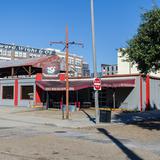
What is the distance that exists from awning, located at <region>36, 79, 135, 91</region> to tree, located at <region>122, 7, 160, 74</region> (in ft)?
53.1

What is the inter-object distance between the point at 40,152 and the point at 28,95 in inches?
1155

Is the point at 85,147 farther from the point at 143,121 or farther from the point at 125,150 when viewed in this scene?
the point at 143,121

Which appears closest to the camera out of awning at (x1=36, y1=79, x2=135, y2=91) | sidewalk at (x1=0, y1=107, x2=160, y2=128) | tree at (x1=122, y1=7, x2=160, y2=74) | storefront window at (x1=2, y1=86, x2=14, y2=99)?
tree at (x1=122, y1=7, x2=160, y2=74)

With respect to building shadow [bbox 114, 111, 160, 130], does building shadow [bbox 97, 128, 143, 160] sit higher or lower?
lower

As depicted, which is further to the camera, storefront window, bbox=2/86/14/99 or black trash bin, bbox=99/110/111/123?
storefront window, bbox=2/86/14/99

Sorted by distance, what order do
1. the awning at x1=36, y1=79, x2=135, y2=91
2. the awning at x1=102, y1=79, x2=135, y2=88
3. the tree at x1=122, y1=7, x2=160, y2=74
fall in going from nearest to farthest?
the tree at x1=122, y1=7, x2=160, y2=74, the awning at x1=102, y1=79, x2=135, y2=88, the awning at x1=36, y1=79, x2=135, y2=91

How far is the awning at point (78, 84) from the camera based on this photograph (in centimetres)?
3481

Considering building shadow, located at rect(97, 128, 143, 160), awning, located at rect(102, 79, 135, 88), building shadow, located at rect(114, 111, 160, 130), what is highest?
awning, located at rect(102, 79, 135, 88)

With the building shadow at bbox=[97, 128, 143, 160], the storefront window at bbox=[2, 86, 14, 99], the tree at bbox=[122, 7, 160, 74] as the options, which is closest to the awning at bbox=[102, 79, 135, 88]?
the storefront window at bbox=[2, 86, 14, 99]

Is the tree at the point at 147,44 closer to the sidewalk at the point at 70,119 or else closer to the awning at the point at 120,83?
the sidewalk at the point at 70,119

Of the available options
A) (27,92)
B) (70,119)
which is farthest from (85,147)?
(27,92)

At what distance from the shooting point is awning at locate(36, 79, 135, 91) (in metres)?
34.8

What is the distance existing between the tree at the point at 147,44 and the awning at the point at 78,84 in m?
16.2

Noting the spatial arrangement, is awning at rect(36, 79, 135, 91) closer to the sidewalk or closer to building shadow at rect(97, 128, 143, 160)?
the sidewalk
